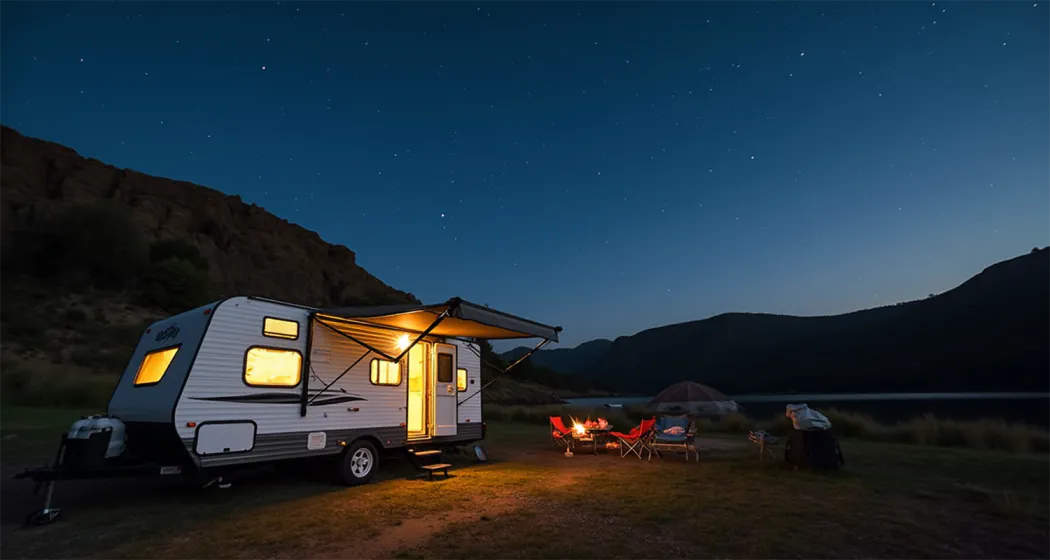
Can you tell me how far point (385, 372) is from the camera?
8.74 meters

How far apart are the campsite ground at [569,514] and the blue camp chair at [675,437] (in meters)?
0.93

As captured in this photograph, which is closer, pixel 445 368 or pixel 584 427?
pixel 445 368

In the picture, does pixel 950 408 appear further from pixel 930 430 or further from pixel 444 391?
pixel 444 391

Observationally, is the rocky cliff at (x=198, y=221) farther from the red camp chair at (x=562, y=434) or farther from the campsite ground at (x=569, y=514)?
the campsite ground at (x=569, y=514)

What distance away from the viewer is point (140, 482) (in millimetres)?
8039

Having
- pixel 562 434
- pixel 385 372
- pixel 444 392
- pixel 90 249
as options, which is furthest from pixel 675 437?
pixel 90 249

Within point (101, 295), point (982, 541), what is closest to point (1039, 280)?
point (982, 541)

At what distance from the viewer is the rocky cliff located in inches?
1793

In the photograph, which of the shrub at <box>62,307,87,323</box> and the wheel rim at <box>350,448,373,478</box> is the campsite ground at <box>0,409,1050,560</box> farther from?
the shrub at <box>62,307,87,323</box>

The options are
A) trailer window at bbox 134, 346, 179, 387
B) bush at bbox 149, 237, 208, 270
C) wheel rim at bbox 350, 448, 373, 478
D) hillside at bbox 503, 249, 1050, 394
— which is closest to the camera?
trailer window at bbox 134, 346, 179, 387

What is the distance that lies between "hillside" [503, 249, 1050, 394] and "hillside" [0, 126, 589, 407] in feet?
205

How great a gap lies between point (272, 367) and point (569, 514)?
4449 millimetres

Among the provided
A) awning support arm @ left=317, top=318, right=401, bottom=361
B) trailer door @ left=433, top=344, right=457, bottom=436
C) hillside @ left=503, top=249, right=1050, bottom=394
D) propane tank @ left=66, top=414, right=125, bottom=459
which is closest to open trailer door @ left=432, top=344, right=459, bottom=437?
trailer door @ left=433, top=344, right=457, bottom=436

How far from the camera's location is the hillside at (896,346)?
3031 inches
